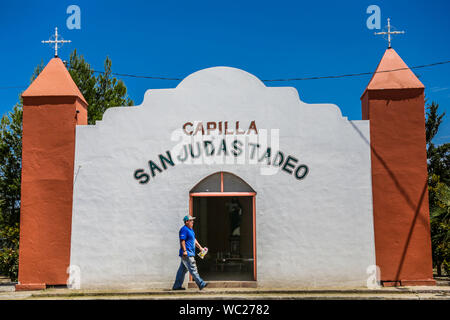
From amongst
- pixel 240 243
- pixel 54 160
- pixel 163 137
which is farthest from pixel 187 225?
pixel 240 243

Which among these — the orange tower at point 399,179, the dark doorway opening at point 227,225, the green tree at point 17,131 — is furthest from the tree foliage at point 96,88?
the orange tower at point 399,179

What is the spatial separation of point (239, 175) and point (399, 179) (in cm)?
378

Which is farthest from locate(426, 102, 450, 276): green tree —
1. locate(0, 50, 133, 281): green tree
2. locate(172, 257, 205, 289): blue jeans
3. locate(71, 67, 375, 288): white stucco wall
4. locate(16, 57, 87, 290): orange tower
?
locate(0, 50, 133, 281): green tree

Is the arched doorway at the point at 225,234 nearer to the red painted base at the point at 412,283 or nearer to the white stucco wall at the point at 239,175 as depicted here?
the white stucco wall at the point at 239,175

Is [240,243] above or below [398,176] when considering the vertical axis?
below

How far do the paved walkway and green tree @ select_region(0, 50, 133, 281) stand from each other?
6909 millimetres

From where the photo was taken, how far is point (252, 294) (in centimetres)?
1078

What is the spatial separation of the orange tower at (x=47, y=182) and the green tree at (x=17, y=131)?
5.92m

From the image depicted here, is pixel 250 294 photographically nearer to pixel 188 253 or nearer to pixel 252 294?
pixel 252 294

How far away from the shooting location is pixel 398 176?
458 inches
